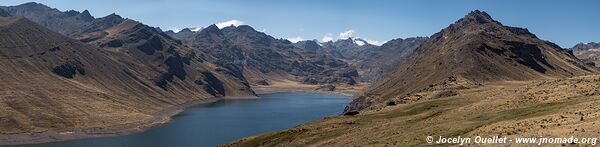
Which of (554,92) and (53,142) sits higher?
(554,92)

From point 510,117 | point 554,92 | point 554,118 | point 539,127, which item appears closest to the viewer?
point 539,127

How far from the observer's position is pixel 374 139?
7775 cm

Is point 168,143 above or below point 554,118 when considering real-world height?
below

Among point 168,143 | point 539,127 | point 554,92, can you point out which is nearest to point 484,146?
point 539,127

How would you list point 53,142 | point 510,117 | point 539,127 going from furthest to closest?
1. point 53,142
2. point 510,117
3. point 539,127

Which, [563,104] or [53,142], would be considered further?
[53,142]

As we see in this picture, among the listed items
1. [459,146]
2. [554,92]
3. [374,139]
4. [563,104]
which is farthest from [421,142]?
[554,92]

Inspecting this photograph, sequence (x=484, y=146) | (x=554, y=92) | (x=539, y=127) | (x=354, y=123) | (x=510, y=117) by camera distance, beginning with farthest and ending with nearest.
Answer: (x=354, y=123)
(x=554, y=92)
(x=510, y=117)
(x=539, y=127)
(x=484, y=146)

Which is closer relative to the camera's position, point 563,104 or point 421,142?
point 421,142

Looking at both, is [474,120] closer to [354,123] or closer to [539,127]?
[539,127]

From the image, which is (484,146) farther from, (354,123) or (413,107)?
(413,107)

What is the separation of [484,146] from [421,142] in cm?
1235

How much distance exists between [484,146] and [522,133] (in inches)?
232

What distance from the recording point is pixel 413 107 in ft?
389
